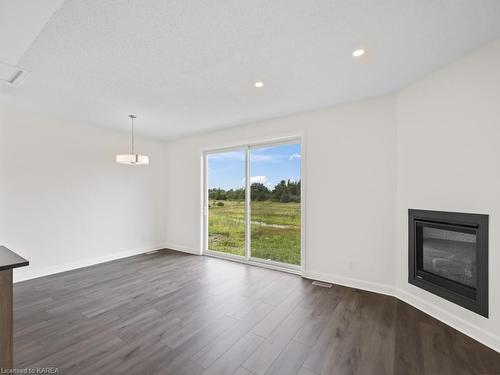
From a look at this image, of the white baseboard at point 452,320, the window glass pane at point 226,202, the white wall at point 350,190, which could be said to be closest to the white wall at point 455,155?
the white baseboard at point 452,320

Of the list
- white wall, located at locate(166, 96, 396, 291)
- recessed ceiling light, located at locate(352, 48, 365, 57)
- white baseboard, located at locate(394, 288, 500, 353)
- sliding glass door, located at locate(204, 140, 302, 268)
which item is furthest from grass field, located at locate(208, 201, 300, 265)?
recessed ceiling light, located at locate(352, 48, 365, 57)

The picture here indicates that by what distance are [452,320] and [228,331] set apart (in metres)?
2.27

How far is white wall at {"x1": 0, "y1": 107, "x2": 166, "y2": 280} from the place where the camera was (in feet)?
11.3

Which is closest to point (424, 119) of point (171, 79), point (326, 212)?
point (326, 212)

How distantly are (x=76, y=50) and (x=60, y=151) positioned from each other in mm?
2632

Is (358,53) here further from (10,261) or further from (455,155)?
(10,261)

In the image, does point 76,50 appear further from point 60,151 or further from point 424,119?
point 424,119

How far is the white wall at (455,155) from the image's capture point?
2.01 metres

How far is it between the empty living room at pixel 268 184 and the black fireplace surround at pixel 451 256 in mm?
18

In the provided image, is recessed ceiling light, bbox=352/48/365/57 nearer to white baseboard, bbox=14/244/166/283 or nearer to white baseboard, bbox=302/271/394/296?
white baseboard, bbox=302/271/394/296

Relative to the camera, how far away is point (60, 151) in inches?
154

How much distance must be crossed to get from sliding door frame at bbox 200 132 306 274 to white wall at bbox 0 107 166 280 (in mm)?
1342

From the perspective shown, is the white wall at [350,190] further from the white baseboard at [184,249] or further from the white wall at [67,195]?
the white wall at [67,195]

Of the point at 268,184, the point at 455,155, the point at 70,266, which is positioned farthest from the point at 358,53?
the point at 70,266
